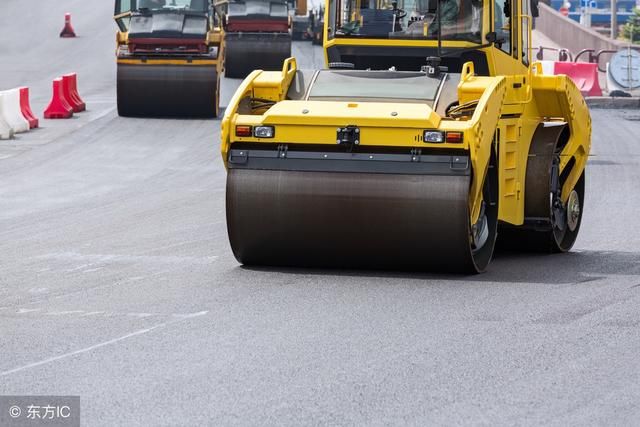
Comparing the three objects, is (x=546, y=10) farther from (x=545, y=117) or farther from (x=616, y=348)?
(x=616, y=348)

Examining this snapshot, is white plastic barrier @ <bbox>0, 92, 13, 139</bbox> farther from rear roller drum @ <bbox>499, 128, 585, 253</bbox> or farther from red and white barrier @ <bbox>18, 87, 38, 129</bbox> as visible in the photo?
rear roller drum @ <bbox>499, 128, 585, 253</bbox>

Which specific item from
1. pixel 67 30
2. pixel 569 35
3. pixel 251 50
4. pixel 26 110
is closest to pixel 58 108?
pixel 26 110

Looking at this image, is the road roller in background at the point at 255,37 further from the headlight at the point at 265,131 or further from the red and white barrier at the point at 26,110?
the headlight at the point at 265,131

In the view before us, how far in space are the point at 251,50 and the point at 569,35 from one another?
13.5 m

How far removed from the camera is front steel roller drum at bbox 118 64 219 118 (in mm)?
25109

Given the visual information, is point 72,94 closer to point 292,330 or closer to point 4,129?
point 4,129

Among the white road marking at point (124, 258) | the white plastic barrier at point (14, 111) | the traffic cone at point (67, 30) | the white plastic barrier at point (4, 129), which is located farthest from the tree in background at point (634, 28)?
the white road marking at point (124, 258)

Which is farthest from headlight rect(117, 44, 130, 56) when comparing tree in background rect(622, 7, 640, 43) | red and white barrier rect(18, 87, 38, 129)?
tree in background rect(622, 7, 640, 43)

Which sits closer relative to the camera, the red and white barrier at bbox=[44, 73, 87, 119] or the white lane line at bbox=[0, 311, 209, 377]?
the white lane line at bbox=[0, 311, 209, 377]

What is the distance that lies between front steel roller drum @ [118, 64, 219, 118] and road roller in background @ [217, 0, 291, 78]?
790cm

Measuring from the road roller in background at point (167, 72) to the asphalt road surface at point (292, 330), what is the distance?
9.86 m

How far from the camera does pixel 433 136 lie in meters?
9.73

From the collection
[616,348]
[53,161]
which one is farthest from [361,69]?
[53,161]

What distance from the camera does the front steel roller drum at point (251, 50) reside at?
33.2m
